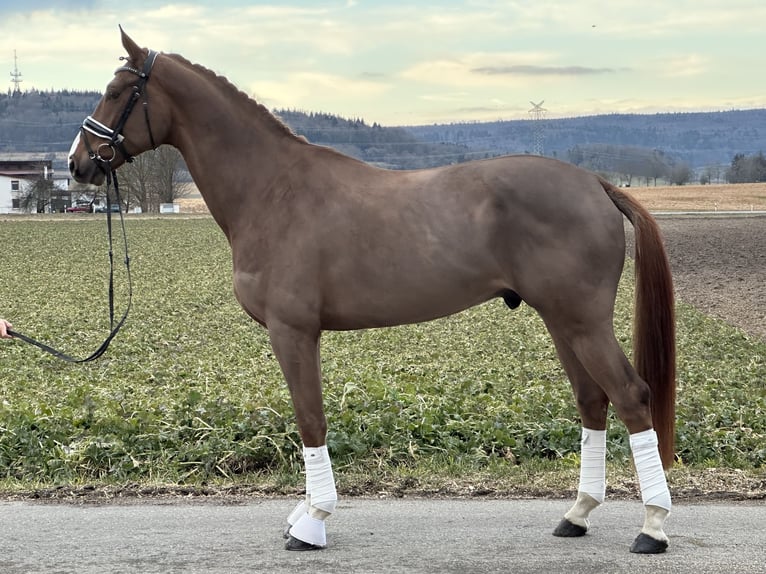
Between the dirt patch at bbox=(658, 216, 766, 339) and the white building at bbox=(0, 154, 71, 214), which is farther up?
the white building at bbox=(0, 154, 71, 214)

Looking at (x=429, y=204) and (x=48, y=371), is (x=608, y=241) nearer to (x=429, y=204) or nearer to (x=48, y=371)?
(x=429, y=204)

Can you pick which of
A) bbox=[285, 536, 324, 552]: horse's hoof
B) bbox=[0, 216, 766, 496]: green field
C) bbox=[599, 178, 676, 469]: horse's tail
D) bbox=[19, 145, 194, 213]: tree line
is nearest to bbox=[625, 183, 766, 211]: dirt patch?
bbox=[19, 145, 194, 213]: tree line

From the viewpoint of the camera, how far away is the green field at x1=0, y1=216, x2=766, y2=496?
22.3 feet

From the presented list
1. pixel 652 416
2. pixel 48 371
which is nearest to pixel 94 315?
pixel 48 371

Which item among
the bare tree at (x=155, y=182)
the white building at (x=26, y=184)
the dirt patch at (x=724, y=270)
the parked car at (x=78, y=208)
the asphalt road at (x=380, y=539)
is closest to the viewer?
the asphalt road at (x=380, y=539)

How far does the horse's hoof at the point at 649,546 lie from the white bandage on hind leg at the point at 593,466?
482mm

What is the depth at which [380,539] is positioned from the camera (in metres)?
5.07

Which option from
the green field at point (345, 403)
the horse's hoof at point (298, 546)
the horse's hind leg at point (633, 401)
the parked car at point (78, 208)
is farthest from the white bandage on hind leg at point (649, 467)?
the parked car at point (78, 208)

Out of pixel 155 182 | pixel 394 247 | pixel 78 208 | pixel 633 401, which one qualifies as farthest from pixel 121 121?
pixel 78 208

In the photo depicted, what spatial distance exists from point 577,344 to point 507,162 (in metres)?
1.11

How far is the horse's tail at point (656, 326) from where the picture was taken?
5.23m

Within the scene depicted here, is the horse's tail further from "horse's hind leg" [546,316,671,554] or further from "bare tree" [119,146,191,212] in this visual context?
"bare tree" [119,146,191,212]

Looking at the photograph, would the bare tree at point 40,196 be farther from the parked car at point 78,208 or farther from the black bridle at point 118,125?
the black bridle at point 118,125

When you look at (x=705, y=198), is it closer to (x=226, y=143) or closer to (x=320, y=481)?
(x=226, y=143)
